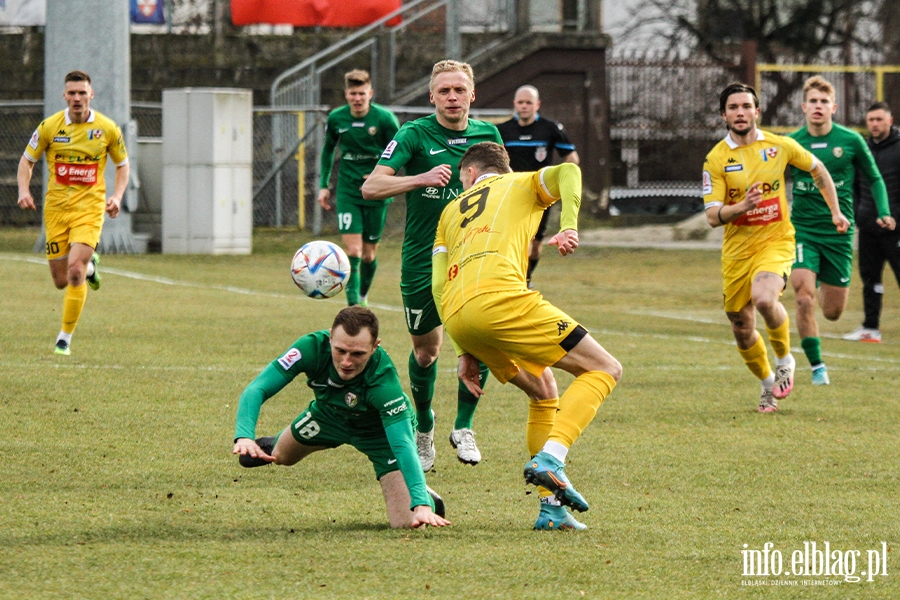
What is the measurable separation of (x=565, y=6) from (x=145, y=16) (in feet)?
25.5

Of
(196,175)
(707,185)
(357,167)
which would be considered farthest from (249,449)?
(196,175)

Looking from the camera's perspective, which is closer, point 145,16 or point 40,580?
point 40,580

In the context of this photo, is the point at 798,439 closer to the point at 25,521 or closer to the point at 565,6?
the point at 25,521

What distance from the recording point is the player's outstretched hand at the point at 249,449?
5441 mm

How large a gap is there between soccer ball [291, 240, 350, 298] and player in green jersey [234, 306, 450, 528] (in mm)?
1847

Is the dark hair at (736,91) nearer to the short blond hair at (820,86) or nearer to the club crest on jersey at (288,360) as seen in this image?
the short blond hair at (820,86)

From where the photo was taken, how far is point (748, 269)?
9.60m

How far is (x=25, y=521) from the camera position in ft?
19.4

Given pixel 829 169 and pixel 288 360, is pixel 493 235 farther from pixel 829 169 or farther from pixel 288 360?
pixel 829 169

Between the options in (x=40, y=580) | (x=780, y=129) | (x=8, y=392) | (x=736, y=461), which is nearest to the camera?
(x=40, y=580)

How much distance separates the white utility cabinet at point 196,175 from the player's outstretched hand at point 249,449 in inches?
647

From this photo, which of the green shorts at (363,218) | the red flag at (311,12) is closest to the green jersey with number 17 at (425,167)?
the green shorts at (363,218)

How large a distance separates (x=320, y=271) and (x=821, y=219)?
14.8 ft

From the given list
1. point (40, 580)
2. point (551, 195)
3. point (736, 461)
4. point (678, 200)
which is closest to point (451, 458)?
point (736, 461)
